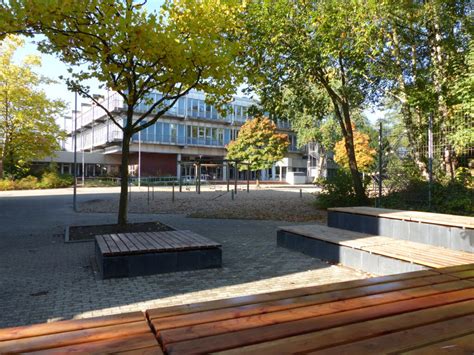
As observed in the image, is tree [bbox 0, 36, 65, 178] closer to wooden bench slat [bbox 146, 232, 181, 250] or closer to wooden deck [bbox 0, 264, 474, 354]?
wooden bench slat [bbox 146, 232, 181, 250]

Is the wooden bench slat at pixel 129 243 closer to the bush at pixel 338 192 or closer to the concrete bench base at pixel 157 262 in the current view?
the concrete bench base at pixel 157 262

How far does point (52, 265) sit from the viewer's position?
705cm

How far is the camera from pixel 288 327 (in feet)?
7.28

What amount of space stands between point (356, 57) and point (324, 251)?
354 inches

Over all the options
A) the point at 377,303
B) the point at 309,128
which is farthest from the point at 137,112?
Answer: the point at 377,303

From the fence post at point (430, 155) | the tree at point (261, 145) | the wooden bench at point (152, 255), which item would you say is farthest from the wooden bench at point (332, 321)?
the tree at point (261, 145)

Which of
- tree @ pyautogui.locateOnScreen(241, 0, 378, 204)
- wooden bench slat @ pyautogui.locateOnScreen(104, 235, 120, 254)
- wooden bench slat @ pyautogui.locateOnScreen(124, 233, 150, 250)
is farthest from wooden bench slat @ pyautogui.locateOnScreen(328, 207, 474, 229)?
tree @ pyautogui.locateOnScreen(241, 0, 378, 204)

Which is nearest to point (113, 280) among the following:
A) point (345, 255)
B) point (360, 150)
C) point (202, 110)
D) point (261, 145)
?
point (345, 255)

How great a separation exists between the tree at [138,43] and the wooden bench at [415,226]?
4.57m

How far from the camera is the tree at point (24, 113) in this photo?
108ft

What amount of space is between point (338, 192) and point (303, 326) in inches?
580

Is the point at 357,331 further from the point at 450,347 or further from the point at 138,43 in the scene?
the point at 138,43

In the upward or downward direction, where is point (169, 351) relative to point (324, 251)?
upward

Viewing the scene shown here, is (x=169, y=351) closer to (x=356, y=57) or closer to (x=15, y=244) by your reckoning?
(x=15, y=244)
